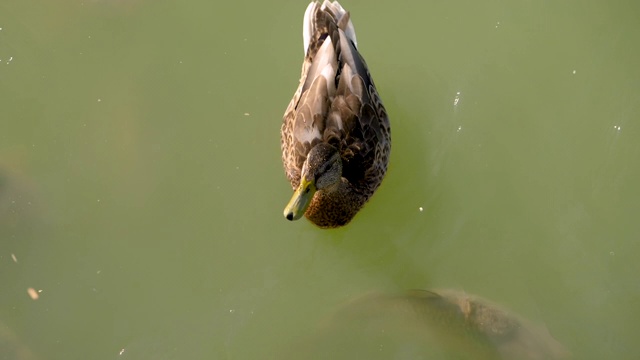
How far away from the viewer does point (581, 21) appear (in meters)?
4.57

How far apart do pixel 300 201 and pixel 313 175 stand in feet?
0.50

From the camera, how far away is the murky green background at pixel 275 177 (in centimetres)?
422

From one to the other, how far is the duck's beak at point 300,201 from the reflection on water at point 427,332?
721 mm

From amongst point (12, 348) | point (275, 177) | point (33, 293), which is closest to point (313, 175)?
point (275, 177)

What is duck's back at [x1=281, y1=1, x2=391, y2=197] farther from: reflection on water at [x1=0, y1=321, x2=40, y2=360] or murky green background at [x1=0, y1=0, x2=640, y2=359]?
reflection on water at [x1=0, y1=321, x2=40, y2=360]

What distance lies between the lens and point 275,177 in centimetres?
439

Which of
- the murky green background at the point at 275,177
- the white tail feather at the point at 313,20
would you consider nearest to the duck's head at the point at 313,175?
the murky green background at the point at 275,177

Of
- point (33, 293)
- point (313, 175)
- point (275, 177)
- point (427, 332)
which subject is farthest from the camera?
point (275, 177)

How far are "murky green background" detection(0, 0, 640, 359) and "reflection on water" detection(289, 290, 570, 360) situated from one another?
91 mm

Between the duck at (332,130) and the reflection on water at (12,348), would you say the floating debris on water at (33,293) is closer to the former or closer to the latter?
the reflection on water at (12,348)

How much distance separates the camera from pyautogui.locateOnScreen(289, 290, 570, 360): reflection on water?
4.10 meters

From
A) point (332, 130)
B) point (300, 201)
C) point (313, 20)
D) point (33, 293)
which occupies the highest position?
point (313, 20)

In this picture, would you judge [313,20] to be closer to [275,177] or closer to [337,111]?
[337,111]

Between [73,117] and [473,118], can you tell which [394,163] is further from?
[73,117]
